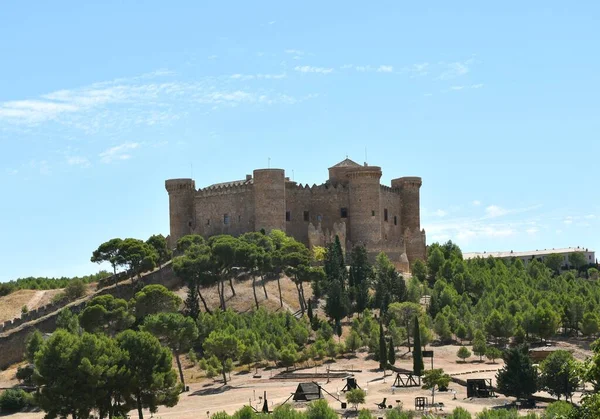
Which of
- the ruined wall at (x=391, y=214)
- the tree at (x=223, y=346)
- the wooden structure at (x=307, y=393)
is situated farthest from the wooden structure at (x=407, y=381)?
the ruined wall at (x=391, y=214)

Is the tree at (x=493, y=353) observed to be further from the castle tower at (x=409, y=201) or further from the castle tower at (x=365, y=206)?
the castle tower at (x=409, y=201)

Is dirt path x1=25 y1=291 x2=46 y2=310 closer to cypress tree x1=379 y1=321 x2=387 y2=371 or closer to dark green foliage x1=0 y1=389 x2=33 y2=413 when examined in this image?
dark green foliage x1=0 y1=389 x2=33 y2=413

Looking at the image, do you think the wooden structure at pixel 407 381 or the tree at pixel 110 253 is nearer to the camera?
the wooden structure at pixel 407 381

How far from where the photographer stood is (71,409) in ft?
121

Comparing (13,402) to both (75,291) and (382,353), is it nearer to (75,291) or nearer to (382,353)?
(382,353)

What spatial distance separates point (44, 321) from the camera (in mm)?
59062

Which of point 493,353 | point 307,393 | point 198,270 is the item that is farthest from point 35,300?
point 307,393

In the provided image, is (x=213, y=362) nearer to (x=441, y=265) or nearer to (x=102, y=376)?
(x=102, y=376)

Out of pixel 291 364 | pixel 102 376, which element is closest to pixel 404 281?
pixel 291 364

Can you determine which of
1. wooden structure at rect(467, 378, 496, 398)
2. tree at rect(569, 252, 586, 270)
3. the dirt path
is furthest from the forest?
tree at rect(569, 252, 586, 270)

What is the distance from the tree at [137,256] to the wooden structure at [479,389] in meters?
30.1

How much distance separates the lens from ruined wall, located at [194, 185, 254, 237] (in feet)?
244

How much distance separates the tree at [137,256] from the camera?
211 feet

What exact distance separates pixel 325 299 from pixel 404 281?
246 inches
